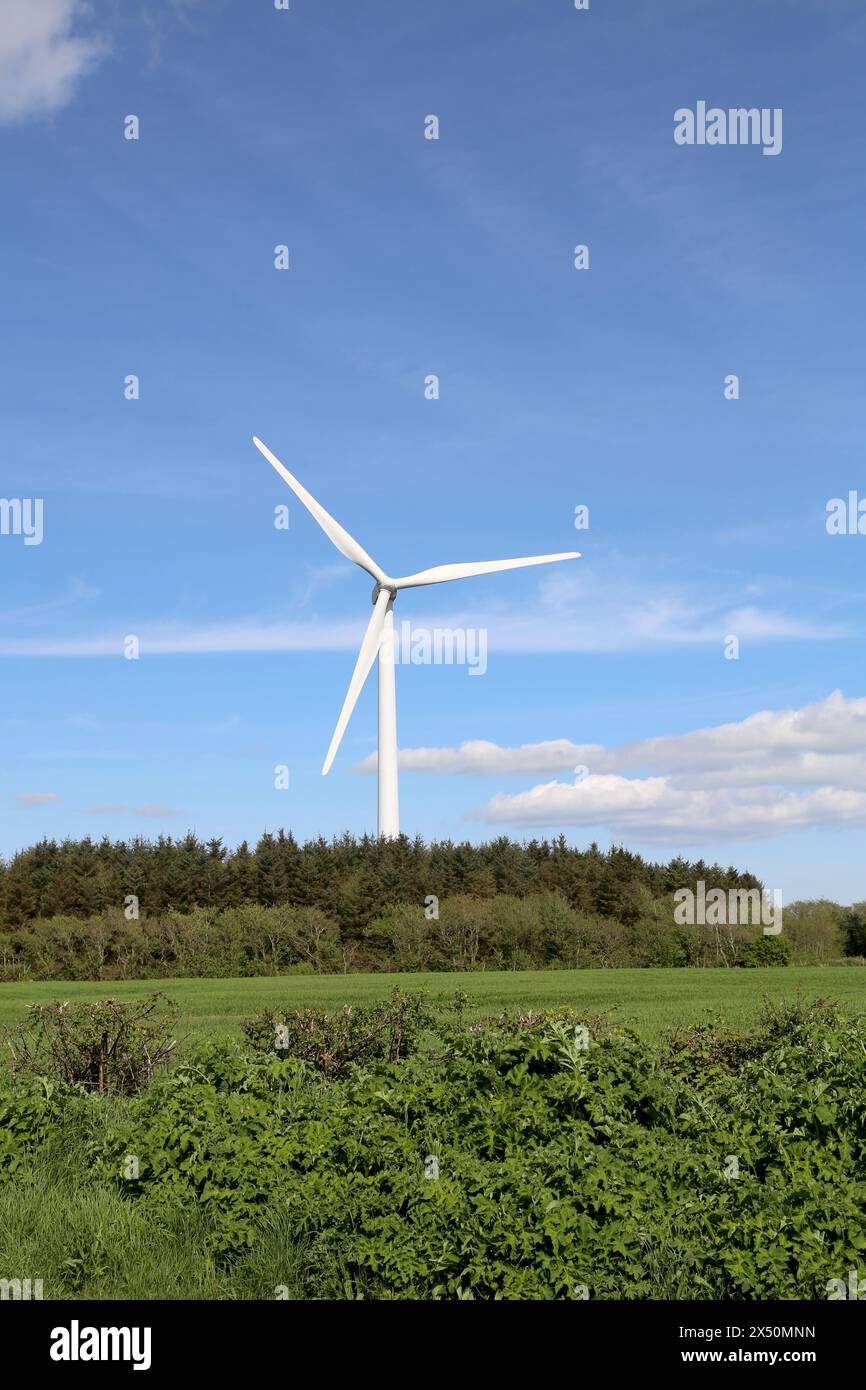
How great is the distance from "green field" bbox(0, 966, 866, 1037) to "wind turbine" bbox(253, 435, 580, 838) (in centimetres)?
1132

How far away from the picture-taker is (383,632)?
5159 cm

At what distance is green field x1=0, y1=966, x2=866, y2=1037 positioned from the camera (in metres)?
25.0

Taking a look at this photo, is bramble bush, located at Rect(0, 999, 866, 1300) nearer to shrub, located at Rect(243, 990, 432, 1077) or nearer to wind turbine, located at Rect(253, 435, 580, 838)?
shrub, located at Rect(243, 990, 432, 1077)

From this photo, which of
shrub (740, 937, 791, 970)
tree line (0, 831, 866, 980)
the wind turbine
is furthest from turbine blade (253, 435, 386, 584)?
shrub (740, 937, 791, 970)

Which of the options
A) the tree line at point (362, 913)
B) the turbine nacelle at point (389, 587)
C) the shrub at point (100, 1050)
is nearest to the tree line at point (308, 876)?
the tree line at point (362, 913)

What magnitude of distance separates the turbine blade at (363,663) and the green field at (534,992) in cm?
996

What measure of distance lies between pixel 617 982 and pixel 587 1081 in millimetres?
29332

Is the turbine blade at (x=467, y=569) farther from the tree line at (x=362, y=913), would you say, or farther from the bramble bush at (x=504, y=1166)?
the bramble bush at (x=504, y=1166)

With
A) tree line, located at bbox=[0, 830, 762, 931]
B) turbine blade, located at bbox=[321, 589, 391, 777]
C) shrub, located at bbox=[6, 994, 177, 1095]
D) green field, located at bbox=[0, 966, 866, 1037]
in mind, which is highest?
turbine blade, located at bbox=[321, 589, 391, 777]

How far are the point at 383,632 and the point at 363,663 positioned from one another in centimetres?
405


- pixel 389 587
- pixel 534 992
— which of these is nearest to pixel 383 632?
pixel 389 587

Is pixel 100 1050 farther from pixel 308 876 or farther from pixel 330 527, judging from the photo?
pixel 308 876

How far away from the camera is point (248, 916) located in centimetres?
5531
